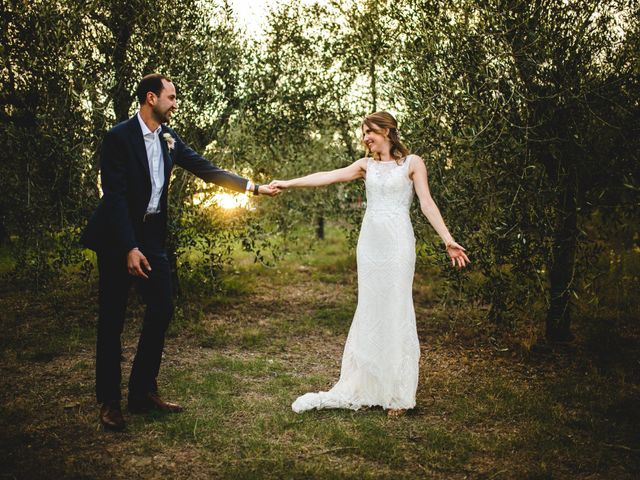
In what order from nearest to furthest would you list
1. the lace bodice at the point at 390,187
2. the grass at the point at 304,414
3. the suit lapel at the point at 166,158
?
1. the grass at the point at 304,414
2. the suit lapel at the point at 166,158
3. the lace bodice at the point at 390,187

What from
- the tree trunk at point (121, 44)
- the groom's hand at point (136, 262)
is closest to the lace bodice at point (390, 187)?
the groom's hand at point (136, 262)

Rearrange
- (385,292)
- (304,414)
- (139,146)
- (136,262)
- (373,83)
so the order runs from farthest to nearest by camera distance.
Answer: (373,83)
(385,292)
(304,414)
(139,146)
(136,262)

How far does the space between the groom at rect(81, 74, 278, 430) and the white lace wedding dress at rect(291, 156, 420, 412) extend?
153 cm

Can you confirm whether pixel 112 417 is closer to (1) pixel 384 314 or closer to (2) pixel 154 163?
(2) pixel 154 163

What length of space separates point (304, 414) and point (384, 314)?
1.21 m

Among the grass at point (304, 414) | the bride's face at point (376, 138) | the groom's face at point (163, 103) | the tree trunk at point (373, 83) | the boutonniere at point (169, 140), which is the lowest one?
the grass at point (304, 414)

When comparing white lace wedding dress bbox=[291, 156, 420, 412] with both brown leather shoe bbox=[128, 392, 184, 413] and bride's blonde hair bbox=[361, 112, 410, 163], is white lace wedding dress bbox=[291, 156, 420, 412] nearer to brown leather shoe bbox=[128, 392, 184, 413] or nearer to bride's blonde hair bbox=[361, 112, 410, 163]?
bride's blonde hair bbox=[361, 112, 410, 163]

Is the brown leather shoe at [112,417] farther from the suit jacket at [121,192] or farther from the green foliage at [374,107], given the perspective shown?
the green foliage at [374,107]

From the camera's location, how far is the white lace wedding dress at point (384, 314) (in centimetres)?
503

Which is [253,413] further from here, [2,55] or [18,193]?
[2,55]

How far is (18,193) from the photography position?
6.84 m

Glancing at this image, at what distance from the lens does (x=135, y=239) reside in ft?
14.8

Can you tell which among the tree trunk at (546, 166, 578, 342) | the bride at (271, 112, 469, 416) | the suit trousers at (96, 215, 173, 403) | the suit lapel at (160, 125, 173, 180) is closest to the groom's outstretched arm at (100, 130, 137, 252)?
the suit trousers at (96, 215, 173, 403)

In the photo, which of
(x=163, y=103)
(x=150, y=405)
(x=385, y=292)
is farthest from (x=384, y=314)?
(x=163, y=103)
